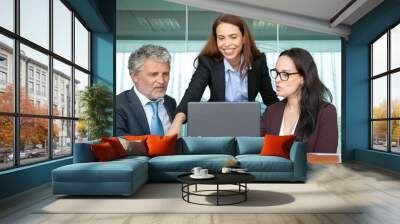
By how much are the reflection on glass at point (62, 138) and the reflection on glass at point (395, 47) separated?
6.52 metres

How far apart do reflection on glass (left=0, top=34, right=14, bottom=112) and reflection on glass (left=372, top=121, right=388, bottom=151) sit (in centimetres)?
735

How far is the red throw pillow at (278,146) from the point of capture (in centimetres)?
635

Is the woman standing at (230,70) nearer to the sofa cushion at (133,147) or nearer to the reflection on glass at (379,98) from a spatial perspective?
the sofa cushion at (133,147)

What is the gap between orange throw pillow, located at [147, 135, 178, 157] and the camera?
6.66 metres

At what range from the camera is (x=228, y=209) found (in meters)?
4.18

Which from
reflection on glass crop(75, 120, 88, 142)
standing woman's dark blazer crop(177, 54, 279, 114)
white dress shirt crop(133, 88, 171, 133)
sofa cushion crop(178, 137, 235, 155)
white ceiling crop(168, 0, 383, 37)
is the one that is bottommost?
sofa cushion crop(178, 137, 235, 155)

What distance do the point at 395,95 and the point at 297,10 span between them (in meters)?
2.65

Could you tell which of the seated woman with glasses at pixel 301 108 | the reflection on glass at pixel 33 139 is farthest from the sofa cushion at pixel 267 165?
the reflection on glass at pixel 33 139

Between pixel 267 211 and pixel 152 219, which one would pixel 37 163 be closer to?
pixel 152 219

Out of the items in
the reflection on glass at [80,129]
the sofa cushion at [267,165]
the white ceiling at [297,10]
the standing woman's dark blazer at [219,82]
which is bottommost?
the sofa cushion at [267,165]

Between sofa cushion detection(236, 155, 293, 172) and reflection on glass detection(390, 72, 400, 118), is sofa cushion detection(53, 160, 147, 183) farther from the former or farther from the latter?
reflection on glass detection(390, 72, 400, 118)

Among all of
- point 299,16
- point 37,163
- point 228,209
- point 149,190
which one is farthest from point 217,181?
point 299,16

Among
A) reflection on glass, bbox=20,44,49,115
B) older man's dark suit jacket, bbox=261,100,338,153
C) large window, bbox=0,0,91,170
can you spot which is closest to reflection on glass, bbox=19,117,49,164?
large window, bbox=0,0,91,170

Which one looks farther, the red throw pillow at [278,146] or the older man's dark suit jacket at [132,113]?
the older man's dark suit jacket at [132,113]
